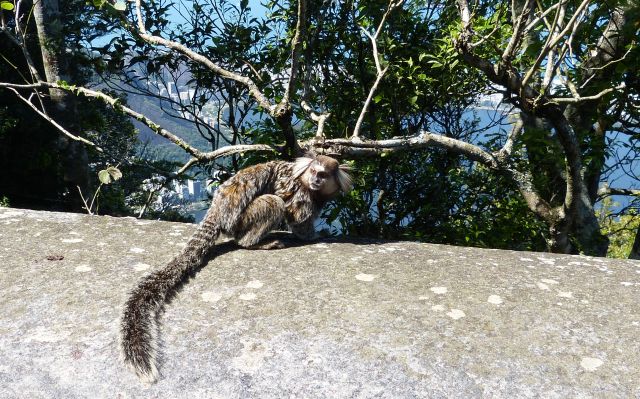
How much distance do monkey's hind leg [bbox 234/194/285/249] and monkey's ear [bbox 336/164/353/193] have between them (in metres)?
0.58

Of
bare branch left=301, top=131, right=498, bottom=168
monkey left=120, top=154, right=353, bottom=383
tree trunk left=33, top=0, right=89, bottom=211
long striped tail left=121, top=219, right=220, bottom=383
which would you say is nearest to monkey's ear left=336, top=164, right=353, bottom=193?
monkey left=120, top=154, right=353, bottom=383

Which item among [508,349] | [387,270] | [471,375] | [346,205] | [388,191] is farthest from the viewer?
[388,191]

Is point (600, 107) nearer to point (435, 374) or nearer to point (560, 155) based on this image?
point (560, 155)

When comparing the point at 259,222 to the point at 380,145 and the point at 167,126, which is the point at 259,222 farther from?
the point at 167,126

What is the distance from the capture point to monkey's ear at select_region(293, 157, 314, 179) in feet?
14.4

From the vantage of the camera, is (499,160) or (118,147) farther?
(118,147)

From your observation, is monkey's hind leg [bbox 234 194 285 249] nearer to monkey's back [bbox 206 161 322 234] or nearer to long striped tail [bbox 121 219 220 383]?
monkey's back [bbox 206 161 322 234]

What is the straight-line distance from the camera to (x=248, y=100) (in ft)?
22.1

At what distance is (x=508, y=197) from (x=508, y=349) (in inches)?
157

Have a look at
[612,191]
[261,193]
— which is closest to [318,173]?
[261,193]

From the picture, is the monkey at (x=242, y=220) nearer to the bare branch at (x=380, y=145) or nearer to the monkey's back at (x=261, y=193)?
the monkey's back at (x=261, y=193)

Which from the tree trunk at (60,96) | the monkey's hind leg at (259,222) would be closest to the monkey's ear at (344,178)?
the monkey's hind leg at (259,222)

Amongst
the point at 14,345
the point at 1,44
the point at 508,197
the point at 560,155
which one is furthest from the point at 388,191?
the point at 1,44

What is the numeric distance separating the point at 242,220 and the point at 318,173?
0.79m
